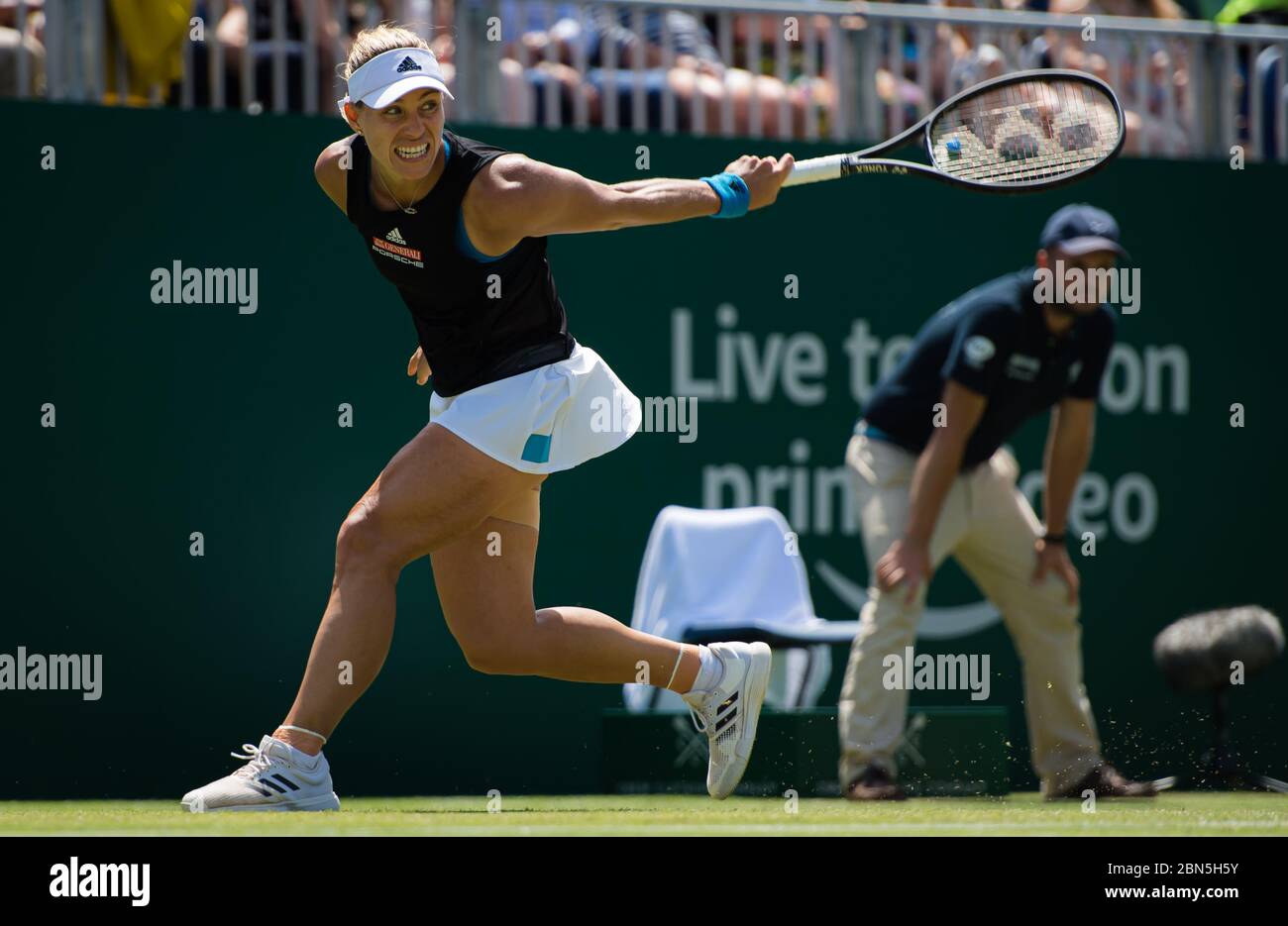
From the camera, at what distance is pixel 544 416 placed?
14.5ft

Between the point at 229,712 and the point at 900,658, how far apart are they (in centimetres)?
238

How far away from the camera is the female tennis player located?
167 inches

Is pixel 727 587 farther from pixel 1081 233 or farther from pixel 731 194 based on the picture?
pixel 731 194

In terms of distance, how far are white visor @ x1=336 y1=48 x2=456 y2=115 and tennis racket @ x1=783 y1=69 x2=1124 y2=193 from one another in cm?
120

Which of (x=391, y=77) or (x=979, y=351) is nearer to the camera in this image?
(x=391, y=77)

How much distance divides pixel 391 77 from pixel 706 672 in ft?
5.41

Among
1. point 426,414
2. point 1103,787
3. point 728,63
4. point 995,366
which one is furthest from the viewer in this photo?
point 728,63

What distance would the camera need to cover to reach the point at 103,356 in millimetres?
6758

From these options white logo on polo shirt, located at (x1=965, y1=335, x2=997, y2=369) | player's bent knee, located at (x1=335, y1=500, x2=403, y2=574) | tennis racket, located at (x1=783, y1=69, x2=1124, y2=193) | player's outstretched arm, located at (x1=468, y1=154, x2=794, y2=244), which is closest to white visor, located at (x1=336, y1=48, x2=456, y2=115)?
player's outstretched arm, located at (x1=468, y1=154, x2=794, y2=244)

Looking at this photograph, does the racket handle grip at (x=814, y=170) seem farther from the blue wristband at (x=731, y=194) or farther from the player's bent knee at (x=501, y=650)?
the player's bent knee at (x=501, y=650)

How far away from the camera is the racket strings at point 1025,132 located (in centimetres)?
496

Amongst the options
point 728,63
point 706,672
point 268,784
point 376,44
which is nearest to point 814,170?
point 376,44

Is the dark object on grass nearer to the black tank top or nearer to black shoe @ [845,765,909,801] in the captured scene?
black shoe @ [845,765,909,801]
